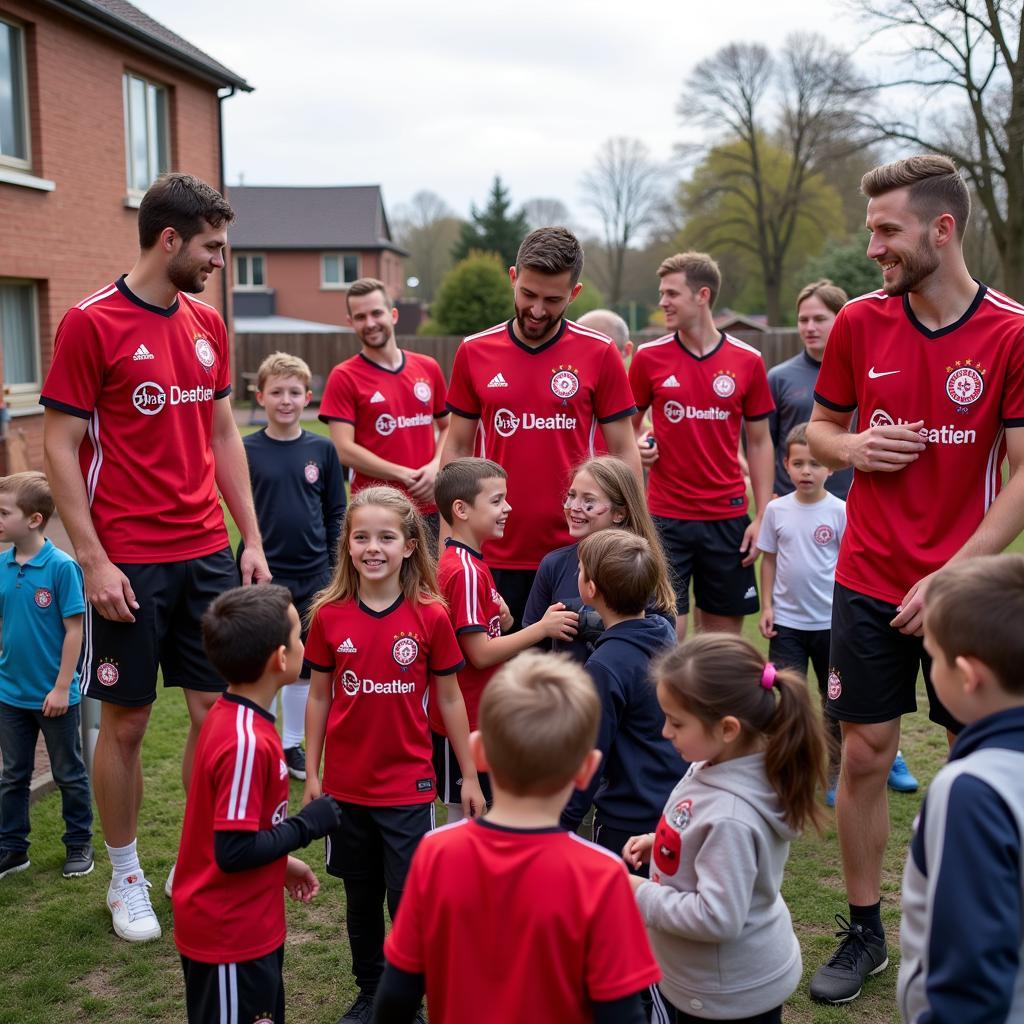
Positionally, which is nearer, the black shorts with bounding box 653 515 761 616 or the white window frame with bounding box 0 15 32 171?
the black shorts with bounding box 653 515 761 616

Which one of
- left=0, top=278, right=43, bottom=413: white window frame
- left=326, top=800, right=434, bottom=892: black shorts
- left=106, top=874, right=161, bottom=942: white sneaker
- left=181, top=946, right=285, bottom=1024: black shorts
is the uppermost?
left=0, top=278, right=43, bottom=413: white window frame

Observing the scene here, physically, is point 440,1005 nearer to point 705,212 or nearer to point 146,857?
point 146,857

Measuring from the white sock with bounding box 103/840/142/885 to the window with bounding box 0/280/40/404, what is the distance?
12.9 m

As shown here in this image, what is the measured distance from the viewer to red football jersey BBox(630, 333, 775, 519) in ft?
20.0

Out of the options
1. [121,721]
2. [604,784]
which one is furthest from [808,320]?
[121,721]

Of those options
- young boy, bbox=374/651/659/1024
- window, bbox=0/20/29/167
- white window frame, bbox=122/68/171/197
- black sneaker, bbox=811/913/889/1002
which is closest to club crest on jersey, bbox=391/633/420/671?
young boy, bbox=374/651/659/1024

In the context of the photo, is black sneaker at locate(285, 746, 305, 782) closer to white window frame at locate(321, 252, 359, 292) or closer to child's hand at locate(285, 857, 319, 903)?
child's hand at locate(285, 857, 319, 903)

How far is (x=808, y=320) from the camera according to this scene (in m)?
6.57

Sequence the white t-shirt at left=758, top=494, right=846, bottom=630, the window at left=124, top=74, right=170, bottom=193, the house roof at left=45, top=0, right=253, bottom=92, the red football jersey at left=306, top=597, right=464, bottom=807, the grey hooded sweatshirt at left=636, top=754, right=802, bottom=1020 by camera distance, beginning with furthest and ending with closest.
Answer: the window at left=124, top=74, right=170, bottom=193 < the house roof at left=45, top=0, right=253, bottom=92 < the white t-shirt at left=758, top=494, right=846, bottom=630 < the red football jersey at left=306, top=597, right=464, bottom=807 < the grey hooded sweatshirt at left=636, top=754, right=802, bottom=1020

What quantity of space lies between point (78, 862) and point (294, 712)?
154 cm

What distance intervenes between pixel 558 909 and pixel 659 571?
1.53m

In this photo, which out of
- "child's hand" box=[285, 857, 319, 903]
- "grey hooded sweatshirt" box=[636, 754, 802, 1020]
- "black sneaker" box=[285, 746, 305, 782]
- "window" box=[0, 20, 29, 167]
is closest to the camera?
"grey hooded sweatshirt" box=[636, 754, 802, 1020]

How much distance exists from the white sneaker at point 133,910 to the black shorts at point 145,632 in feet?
2.43

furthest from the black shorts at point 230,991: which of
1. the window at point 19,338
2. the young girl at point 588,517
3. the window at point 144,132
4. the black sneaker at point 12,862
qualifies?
the window at point 144,132
